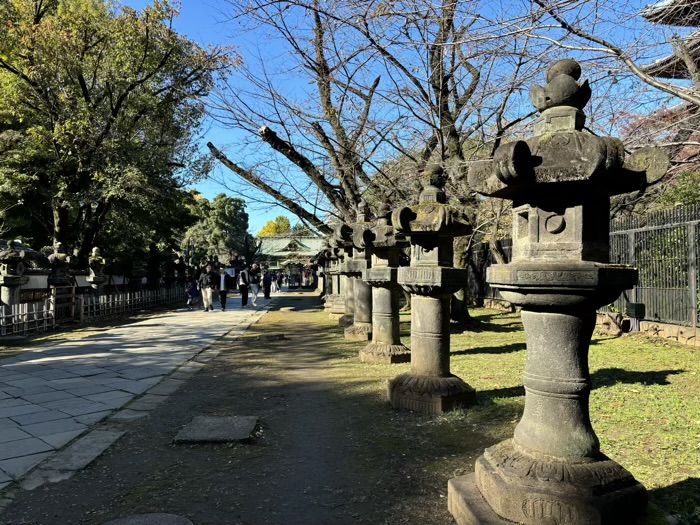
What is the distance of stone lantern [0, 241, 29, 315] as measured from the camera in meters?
11.1

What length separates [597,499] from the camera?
240cm

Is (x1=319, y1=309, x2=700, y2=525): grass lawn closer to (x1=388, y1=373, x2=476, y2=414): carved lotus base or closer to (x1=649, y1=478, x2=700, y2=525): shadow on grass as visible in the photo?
(x1=649, y1=478, x2=700, y2=525): shadow on grass

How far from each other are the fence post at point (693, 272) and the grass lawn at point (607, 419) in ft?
2.57

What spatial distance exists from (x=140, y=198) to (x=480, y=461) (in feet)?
46.4

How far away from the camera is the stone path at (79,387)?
3908mm

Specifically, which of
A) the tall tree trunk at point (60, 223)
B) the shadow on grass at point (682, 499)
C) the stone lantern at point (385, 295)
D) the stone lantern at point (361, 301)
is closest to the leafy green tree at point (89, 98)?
the tall tree trunk at point (60, 223)

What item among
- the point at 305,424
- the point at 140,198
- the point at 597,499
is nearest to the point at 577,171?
the point at 597,499

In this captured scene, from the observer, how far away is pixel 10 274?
11289 mm

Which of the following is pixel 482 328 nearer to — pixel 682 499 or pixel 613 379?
pixel 613 379

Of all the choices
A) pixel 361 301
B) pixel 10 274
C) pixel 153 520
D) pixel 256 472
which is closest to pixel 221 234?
pixel 10 274

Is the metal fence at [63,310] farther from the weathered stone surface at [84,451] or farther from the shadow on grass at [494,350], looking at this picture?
the shadow on grass at [494,350]

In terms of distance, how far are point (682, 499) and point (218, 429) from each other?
3.43 meters

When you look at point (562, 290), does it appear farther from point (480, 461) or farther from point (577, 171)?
point (480, 461)

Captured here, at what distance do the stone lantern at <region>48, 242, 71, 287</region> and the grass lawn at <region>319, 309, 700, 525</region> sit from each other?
29.8 ft
